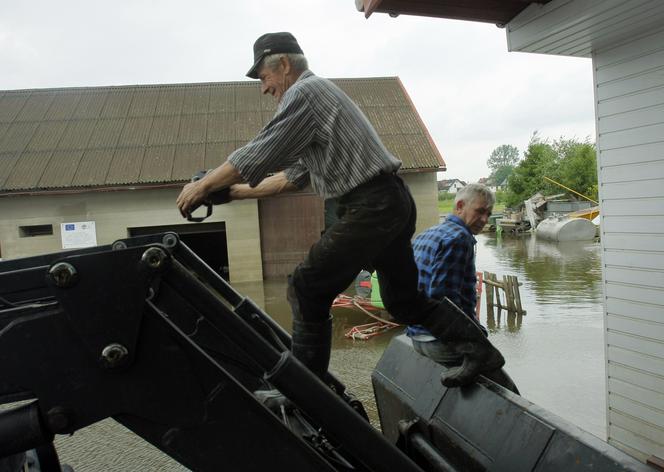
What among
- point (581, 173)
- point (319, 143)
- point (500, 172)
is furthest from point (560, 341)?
point (500, 172)

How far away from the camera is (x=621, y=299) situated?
4.27m

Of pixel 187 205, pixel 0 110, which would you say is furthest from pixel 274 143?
pixel 0 110

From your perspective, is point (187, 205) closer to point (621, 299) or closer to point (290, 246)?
point (621, 299)

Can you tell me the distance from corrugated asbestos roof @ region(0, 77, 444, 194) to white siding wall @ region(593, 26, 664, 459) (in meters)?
12.2

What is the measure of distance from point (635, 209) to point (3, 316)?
4.53 metres

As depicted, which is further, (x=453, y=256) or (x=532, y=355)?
(x=532, y=355)

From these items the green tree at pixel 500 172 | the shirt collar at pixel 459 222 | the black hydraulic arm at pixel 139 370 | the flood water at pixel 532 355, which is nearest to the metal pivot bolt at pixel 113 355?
the black hydraulic arm at pixel 139 370

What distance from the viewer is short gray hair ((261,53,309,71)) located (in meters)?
1.92

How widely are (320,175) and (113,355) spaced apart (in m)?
1.01

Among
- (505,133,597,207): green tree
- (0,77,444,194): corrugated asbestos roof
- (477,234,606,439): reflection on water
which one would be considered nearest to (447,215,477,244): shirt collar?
(477,234,606,439): reflection on water

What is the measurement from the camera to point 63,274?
1136 mm

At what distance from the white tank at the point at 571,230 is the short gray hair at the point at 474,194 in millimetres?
26750

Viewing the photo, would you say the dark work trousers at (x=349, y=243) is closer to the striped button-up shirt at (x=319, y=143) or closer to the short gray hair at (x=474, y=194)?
the striped button-up shirt at (x=319, y=143)

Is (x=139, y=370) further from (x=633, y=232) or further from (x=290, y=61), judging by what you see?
(x=633, y=232)
